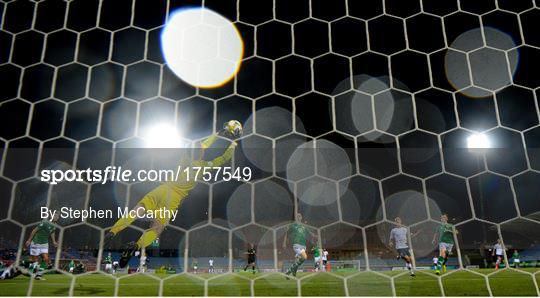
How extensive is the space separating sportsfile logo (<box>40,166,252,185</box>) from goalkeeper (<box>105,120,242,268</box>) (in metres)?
0.01

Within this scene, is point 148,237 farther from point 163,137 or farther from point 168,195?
point 163,137

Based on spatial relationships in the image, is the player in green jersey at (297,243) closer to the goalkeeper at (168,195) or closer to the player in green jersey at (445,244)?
the goalkeeper at (168,195)

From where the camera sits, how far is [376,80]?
160cm

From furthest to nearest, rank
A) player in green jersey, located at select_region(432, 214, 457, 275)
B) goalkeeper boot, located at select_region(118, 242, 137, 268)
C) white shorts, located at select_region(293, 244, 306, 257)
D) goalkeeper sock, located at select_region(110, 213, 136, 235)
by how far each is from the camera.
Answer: player in green jersey, located at select_region(432, 214, 457, 275) → white shorts, located at select_region(293, 244, 306, 257) → goalkeeper boot, located at select_region(118, 242, 137, 268) → goalkeeper sock, located at select_region(110, 213, 136, 235)

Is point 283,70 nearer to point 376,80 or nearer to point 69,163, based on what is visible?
point 376,80

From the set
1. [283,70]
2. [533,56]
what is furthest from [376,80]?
[533,56]

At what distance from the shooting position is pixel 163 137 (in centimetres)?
147

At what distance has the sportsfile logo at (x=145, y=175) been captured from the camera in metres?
1.39

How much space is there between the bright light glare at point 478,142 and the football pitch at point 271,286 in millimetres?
446

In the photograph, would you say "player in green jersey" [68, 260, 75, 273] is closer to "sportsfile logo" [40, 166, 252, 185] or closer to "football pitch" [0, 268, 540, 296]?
"football pitch" [0, 268, 540, 296]

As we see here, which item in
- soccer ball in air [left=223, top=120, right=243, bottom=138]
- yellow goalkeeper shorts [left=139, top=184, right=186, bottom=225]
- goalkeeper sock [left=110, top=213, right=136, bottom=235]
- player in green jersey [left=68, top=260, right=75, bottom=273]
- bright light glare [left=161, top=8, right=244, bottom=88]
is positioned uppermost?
bright light glare [left=161, top=8, right=244, bottom=88]

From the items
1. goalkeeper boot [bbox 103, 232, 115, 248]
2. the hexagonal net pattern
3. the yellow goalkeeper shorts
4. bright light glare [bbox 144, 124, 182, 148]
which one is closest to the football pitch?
the hexagonal net pattern

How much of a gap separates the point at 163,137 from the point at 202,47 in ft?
1.17

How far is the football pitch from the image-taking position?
125 cm
